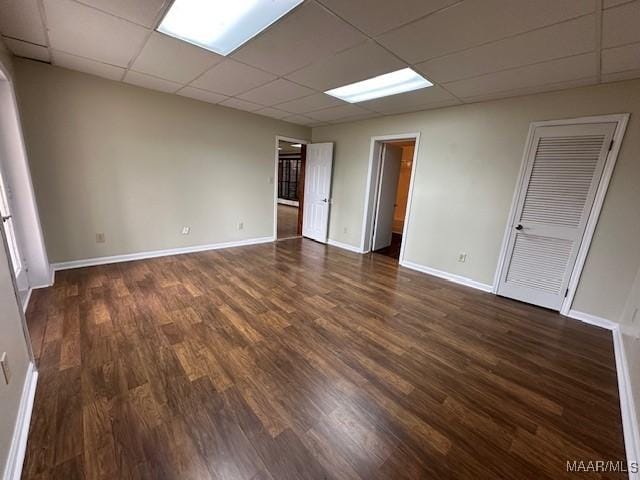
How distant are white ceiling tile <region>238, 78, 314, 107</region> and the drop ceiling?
0.03 meters

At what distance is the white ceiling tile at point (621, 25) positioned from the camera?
149 cm

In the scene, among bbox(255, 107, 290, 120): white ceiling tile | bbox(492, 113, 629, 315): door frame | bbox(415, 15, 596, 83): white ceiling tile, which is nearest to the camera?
bbox(415, 15, 596, 83): white ceiling tile

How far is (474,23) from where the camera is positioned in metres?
1.70

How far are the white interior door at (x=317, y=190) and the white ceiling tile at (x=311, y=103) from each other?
117 cm

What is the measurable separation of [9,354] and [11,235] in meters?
1.94

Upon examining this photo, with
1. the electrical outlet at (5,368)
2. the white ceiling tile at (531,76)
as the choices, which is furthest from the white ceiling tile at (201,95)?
the electrical outlet at (5,368)

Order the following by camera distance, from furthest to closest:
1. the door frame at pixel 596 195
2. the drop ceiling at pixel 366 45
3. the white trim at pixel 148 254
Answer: the white trim at pixel 148 254 < the door frame at pixel 596 195 < the drop ceiling at pixel 366 45

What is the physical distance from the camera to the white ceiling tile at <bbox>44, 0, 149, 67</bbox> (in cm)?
183

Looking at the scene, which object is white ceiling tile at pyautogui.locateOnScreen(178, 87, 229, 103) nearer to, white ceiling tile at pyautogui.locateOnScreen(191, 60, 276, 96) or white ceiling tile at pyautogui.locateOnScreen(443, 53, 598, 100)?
white ceiling tile at pyautogui.locateOnScreen(191, 60, 276, 96)

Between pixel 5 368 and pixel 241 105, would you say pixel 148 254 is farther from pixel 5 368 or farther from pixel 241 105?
pixel 5 368

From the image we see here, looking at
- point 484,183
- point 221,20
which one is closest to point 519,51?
point 484,183

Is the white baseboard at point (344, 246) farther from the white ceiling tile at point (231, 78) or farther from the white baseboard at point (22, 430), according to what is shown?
the white baseboard at point (22, 430)

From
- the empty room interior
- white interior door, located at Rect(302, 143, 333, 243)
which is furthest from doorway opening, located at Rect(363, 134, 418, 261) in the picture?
white interior door, located at Rect(302, 143, 333, 243)

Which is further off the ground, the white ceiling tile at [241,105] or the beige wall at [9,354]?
the white ceiling tile at [241,105]
